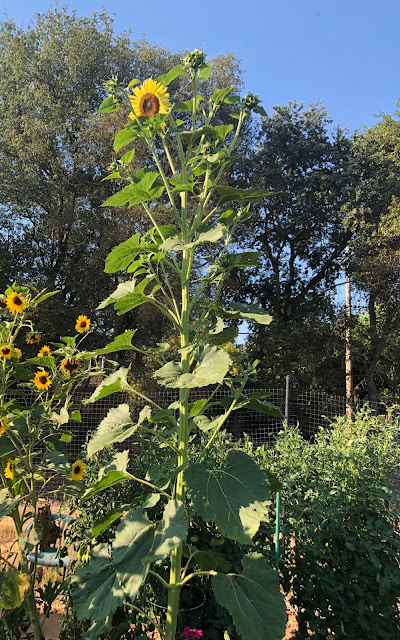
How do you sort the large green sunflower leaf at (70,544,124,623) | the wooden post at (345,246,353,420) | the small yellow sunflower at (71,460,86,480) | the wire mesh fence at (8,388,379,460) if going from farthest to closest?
the wooden post at (345,246,353,420) → the wire mesh fence at (8,388,379,460) → the small yellow sunflower at (71,460,86,480) → the large green sunflower leaf at (70,544,124,623)

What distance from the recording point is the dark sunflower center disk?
143cm

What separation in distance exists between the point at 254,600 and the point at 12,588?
0.82 m

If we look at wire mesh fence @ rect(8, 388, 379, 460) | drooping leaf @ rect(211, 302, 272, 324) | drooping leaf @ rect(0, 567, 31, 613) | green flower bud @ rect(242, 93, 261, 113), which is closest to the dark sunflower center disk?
green flower bud @ rect(242, 93, 261, 113)

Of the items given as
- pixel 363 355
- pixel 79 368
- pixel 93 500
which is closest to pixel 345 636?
pixel 93 500

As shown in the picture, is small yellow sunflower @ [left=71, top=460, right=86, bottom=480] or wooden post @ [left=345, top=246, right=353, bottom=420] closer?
small yellow sunflower @ [left=71, top=460, right=86, bottom=480]

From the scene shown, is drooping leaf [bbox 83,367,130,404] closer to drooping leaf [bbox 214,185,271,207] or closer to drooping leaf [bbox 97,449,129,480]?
drooping leaf [bbox 97,449,129,480]

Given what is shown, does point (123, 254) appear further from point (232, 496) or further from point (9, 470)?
point (9, 470)

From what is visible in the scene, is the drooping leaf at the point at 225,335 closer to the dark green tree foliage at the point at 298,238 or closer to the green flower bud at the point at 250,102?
the green flower bud at the point at 250,102

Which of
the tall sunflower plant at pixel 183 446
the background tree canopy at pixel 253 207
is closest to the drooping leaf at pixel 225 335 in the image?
the tall sunflower plant at pixel 183 446

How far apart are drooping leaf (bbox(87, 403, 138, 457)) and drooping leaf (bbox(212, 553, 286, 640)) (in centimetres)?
46

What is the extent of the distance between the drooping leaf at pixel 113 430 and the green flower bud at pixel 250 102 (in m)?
1.05

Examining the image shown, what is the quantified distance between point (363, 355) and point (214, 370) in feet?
36.3

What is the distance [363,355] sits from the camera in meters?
11.4

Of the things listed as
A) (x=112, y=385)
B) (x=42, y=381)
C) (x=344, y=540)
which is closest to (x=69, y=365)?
(x=42, y=381)
